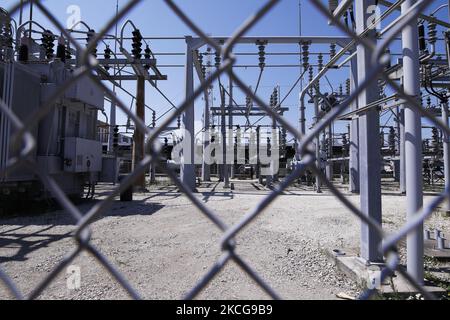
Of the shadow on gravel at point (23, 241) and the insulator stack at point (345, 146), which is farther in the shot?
the insulator stack at point (345, 146)

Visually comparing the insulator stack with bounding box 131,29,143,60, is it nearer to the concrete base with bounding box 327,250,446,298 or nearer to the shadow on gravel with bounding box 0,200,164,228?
the shadow on gravel with bounding box 0,200,164,228

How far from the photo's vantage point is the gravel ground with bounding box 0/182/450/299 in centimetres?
227

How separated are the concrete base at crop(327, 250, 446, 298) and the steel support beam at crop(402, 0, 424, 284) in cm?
10

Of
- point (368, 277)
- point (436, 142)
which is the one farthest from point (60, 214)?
point (436, 142)

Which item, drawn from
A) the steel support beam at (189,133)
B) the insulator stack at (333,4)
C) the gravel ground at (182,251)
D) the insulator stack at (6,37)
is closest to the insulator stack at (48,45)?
the insulator stack at (6,37)

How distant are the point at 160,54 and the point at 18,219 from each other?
621cm

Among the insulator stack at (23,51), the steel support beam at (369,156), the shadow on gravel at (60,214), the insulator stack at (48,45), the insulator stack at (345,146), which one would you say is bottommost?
the shadow on gravel at (60,214)

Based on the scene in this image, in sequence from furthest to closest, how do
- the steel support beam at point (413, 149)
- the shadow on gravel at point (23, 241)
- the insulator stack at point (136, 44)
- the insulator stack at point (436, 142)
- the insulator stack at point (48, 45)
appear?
the insulator stack at point (436, 142) < the insulator stack at point (136, 44) < the insulator stack at point (48, 45) < the shadow on gravel at point (23, 241) < the steel support beam at point (413, 149)

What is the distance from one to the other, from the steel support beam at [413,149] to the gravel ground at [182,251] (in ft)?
1.58

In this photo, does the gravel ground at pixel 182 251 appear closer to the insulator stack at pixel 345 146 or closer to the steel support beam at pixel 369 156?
the steel support beam at pixel 369 156

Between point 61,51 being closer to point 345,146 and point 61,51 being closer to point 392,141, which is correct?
point 345,146

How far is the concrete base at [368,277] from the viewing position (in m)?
2.03

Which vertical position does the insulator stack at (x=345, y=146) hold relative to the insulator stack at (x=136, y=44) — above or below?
below

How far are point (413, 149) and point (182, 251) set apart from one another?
89.4 inches
